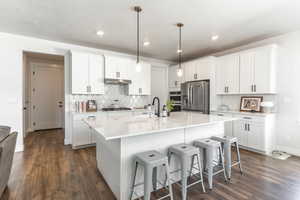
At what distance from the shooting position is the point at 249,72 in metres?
3.90

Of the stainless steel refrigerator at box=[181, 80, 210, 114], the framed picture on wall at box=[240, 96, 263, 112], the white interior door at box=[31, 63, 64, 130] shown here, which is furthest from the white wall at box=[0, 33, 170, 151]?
the framed picture on wall at box=[240, 96, 263, 112]

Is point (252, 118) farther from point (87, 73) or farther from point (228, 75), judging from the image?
point (87, 73)

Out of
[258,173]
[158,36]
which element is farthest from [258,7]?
[258,173]

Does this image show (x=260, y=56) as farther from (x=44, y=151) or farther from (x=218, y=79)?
(x=44, y=151)

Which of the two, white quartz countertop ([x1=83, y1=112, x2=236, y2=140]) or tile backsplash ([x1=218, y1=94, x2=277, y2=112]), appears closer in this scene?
white quartz countertop ([x1=83, y1=112, x2=236, y2=140])

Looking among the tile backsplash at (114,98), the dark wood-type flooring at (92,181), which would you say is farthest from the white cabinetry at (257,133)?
the tile backsplash at (114,98)

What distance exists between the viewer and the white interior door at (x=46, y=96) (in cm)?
593

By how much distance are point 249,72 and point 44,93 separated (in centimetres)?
713

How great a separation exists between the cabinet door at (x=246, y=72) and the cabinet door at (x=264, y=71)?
0.29 feet

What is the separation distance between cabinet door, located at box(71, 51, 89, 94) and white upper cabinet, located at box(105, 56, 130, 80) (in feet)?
1.81

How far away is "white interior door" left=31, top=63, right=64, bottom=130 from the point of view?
233 inches

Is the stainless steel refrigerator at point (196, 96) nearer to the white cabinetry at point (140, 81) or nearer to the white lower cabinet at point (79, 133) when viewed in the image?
the white cabinetry at point (140, 81)

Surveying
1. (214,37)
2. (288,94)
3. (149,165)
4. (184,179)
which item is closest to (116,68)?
(214,37)

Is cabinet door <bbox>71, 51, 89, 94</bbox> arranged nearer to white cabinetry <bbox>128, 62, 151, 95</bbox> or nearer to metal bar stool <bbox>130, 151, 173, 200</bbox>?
white cabinetry <bbox>128, 62, 151, 95</bbox>
